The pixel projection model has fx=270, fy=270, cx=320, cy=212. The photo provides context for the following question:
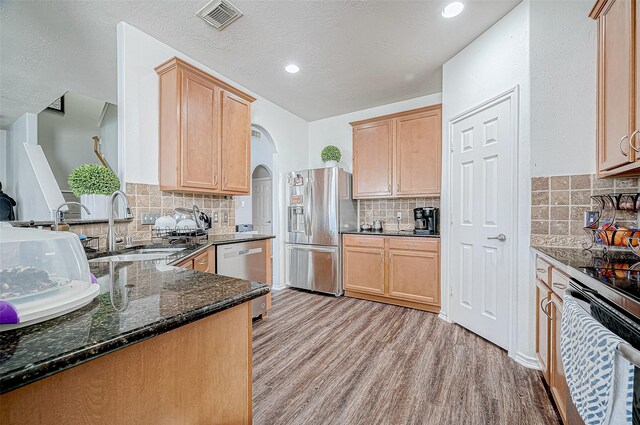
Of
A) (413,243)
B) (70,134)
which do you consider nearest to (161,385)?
(413,243)

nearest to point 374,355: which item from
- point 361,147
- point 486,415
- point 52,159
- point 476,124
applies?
point 486,415

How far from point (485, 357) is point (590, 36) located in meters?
2.37

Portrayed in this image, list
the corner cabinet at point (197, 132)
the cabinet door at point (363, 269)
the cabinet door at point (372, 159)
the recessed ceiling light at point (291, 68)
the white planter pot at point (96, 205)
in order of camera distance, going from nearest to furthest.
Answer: the white planter pot at point (96, 205) → the corner cabinet at point (197, 132) → the recessed ceiling light at point (291, 68) → the cabinet door at point (363, 269) → the cabinet door at point (372, 159)

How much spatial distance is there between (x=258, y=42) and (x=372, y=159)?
1948mm

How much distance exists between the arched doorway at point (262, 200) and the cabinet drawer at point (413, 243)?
3.94 meters

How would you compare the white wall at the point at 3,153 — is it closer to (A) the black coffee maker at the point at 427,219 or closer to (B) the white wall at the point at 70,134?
(B) the white wall at the point at 70,134

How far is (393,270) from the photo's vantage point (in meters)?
3.30

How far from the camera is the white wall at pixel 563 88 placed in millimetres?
1812

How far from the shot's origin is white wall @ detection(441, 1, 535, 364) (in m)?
1.98

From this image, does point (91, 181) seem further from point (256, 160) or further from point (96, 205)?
point (256, 160)

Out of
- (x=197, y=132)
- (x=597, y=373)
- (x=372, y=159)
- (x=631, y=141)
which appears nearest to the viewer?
(x=597, y=373)

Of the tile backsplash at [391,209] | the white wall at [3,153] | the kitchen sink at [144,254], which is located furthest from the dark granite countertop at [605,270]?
the white wall at [3,153]

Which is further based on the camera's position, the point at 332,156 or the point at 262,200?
the point at 262,200

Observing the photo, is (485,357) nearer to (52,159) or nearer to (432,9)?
(432,9)
